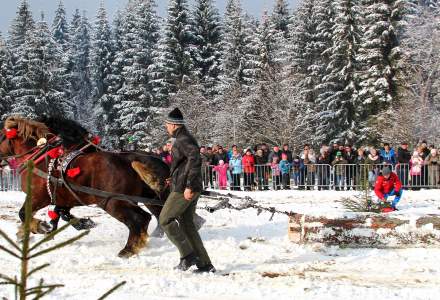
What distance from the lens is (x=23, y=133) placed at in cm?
877

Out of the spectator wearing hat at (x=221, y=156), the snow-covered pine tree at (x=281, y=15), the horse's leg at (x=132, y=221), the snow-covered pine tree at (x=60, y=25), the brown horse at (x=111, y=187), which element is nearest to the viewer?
A: the horse's leg at (x=132, y=221)

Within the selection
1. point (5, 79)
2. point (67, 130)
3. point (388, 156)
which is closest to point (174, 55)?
point (5, 79)

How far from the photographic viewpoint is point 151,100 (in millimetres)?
44969

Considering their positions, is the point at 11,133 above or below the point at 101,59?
below

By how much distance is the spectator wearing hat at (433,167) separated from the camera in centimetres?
1709

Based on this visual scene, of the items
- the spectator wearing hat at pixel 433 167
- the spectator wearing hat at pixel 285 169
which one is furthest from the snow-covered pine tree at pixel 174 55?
the spectator wearing hat at pixel 433 167

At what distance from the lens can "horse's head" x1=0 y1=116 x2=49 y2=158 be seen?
876 cm

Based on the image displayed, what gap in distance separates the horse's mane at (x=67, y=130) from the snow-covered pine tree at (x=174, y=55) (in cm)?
3405

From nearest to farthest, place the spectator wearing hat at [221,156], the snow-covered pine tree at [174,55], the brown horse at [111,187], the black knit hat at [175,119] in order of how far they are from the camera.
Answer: the black knit hat at [175,119] → the brown horse at [111,187] → the spectator wearing hat at [221,156] → the snow-covered pine tree at [174,55]

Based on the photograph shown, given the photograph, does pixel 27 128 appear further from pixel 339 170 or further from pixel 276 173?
pixel 339 170

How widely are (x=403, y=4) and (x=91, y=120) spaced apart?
33687 mm

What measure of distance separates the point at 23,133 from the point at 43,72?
37072 mm

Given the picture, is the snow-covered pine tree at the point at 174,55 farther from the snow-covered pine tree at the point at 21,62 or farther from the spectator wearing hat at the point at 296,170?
the spectator wearing hat at the point at 296,170

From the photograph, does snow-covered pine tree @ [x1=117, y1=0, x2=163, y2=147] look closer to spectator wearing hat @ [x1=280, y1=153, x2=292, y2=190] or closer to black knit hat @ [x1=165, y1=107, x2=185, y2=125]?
spectator wearing hat @ [x1=280, y1=153, x2=292, y2=190]
